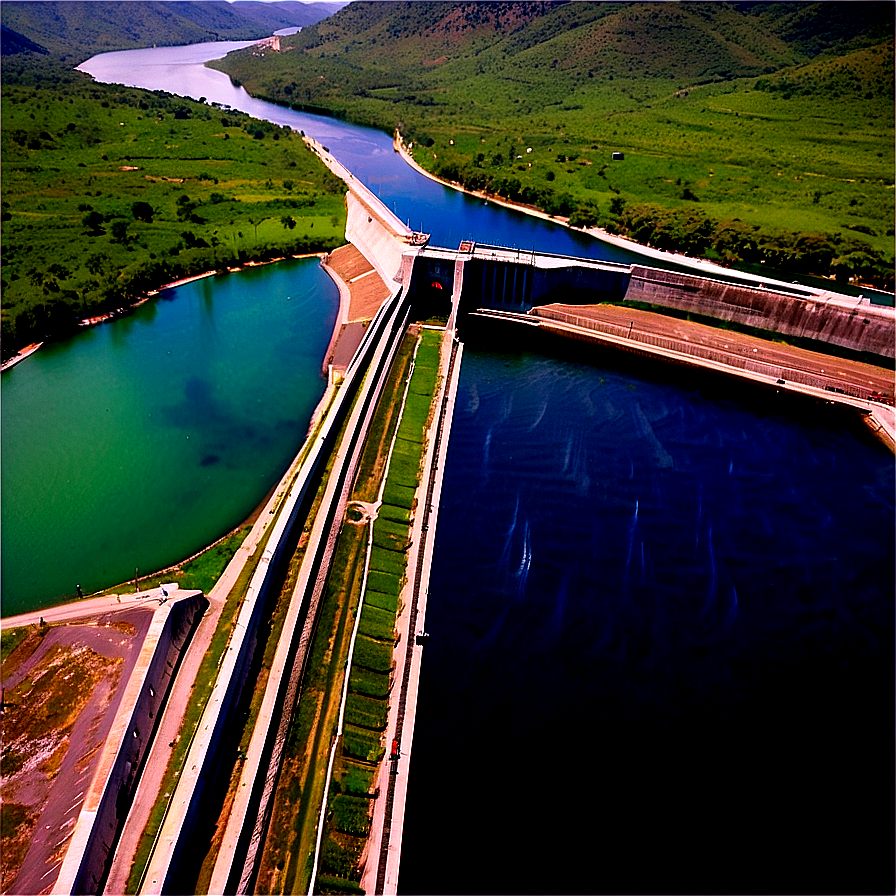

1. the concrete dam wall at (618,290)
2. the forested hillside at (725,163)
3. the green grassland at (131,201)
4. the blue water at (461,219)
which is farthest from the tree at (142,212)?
the forested hillside at (725,163)

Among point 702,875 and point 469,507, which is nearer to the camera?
point 702,875

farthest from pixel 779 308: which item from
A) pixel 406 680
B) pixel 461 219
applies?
pixel 406 680

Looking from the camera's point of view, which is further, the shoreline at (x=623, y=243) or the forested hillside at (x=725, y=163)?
the forested hillside at (x=725, y=163)

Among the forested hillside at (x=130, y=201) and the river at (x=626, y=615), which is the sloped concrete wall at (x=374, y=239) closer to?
the forested hillside at (x=130, y=201)

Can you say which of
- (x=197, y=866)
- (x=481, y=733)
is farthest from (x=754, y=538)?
(x=197, y=866)

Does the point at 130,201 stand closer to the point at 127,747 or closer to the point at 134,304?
the point at 134,304

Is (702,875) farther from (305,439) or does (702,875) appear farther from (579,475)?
(305,439)
